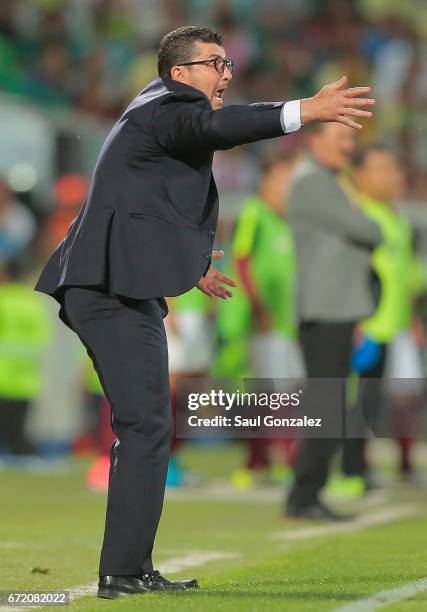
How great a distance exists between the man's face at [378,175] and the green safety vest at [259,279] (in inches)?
25.1

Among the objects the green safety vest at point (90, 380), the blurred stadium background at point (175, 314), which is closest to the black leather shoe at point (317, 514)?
the blurred stadium background at point (175, 314)

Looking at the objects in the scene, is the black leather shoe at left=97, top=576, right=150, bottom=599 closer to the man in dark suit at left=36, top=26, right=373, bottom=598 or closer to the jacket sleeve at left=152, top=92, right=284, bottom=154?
the man in dark suit at left=36, top=26, right=373, bottom=598

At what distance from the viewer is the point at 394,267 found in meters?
11.8

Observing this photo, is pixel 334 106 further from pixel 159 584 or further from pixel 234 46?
pixel 234 46

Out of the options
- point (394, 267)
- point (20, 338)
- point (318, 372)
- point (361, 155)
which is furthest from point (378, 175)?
point (20, 338)

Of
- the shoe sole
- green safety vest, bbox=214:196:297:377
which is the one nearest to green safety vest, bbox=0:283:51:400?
green safety vest, bbox=214:196:297:377

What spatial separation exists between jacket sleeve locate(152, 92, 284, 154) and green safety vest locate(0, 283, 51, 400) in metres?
7.91

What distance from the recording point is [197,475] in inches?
468

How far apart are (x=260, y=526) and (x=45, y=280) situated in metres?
3.24

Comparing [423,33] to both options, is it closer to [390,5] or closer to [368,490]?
[390,5]

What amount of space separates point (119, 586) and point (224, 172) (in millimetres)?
10138

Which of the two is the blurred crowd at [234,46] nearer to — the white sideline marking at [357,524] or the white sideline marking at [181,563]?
the white sideline marking at [357,524]

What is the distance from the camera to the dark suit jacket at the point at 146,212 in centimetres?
557

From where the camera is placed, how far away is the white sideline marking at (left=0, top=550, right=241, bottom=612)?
5.96 meters
